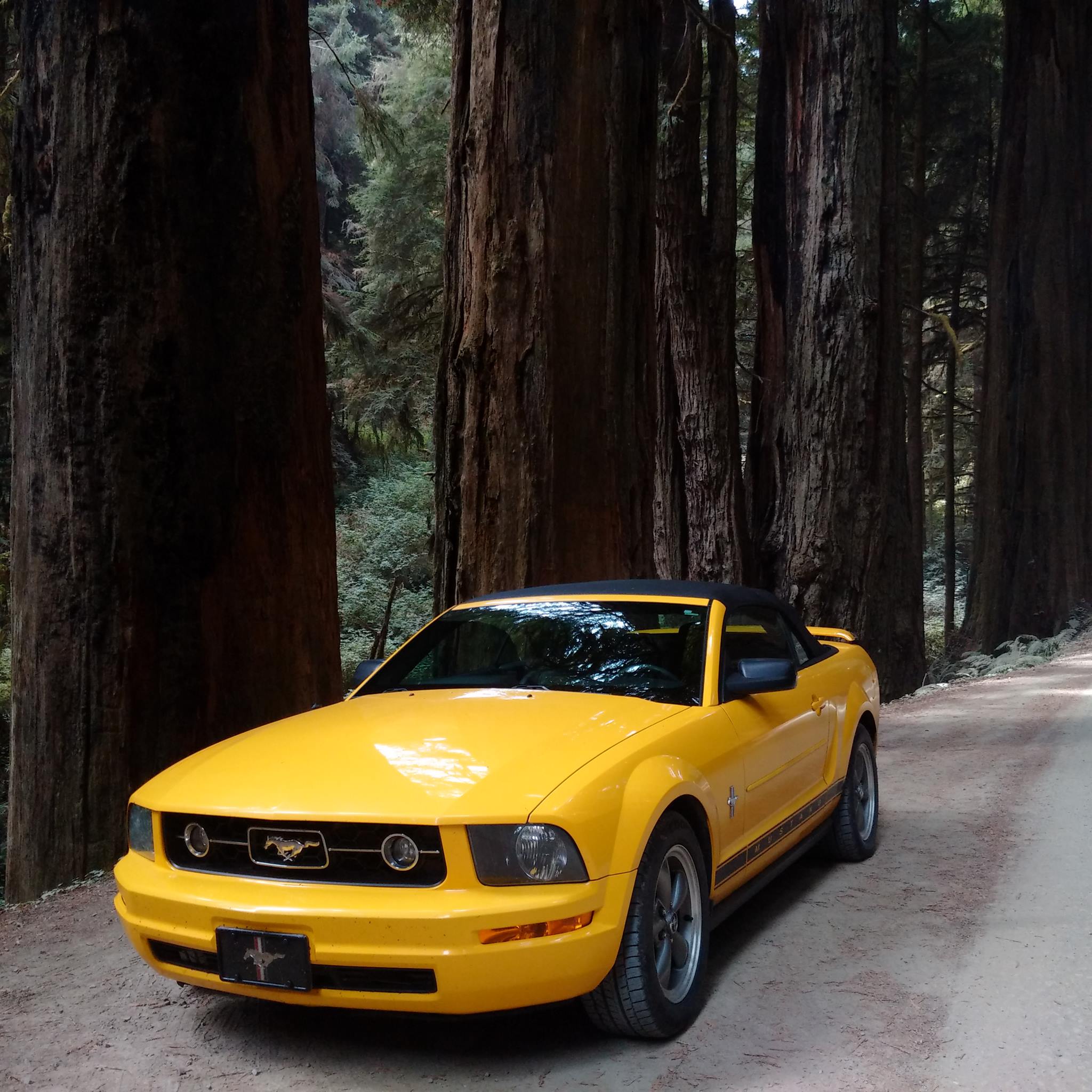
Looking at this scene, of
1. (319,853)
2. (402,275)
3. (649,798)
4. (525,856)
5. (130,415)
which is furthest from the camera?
(402,275)

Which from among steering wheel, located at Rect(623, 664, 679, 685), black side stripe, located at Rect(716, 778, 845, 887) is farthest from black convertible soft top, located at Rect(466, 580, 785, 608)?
black side stripe, located at Rect(716, 778, 845, 887)

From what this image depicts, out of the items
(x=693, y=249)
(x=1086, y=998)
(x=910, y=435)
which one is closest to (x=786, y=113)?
(x=693, y=249)

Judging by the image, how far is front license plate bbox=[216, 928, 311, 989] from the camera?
3.35 m

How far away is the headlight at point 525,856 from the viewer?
3.34 meters

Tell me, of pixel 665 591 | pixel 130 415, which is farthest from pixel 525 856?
pixel 130 415

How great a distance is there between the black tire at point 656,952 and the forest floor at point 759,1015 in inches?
3.4

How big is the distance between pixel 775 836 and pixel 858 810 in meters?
1.30

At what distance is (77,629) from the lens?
6277 mm

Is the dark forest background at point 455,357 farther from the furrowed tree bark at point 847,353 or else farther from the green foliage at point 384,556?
the green foliage at point 384,556

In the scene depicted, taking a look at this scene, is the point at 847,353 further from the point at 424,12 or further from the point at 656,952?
the point at 656,952

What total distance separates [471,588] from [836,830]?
10.8 ft

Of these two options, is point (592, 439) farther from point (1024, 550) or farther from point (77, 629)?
point (1024, 550)

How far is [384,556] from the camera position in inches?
1058

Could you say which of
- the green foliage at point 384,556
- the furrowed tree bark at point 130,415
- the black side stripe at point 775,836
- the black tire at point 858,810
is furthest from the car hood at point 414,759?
the green foliage at point 384,556
